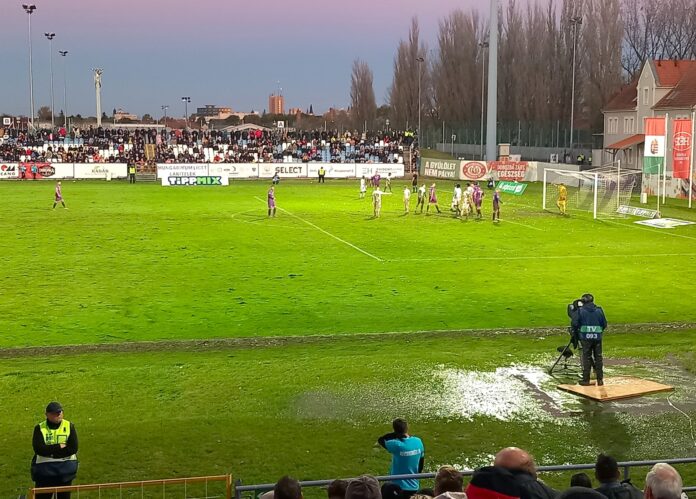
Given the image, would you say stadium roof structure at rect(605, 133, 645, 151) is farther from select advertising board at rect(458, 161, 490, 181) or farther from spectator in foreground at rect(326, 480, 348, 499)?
spectator in foreground at rect(326, 480, 348, 499)

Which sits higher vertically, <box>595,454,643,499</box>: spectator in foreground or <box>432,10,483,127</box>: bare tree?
<box>432,10,483,127</box>: bare tree

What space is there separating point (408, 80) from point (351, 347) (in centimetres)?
11251

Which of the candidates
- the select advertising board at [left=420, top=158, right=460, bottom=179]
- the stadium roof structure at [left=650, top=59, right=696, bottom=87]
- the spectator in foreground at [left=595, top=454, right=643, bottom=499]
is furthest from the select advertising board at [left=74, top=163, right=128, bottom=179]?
the spectator in foreground at [left=595, top=454, right=643, bottom=499]

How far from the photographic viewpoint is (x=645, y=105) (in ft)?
233

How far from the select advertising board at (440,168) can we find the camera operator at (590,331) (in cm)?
5716

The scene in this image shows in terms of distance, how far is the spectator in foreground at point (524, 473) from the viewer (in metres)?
5.59

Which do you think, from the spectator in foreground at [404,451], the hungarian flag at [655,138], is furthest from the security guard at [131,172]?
the spectator in foreground at [404,451]

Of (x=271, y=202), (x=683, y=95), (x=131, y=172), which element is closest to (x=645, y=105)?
(x=683, y=95)

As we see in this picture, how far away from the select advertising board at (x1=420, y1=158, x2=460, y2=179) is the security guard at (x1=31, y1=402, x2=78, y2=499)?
210 ft

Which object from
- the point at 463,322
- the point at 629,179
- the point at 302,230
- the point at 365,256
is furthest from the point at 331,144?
the point at 463,322

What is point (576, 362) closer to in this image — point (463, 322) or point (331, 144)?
point (463, 322)

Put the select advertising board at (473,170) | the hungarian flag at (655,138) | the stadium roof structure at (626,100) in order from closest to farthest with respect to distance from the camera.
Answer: the hungarian flag at (655,138), the select advertising board at (473,170), the stadium roof structure at (626,100)

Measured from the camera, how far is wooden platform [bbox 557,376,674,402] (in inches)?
555

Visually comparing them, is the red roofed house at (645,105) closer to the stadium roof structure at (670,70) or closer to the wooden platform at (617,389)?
the stadium roof structure at (670,70)
